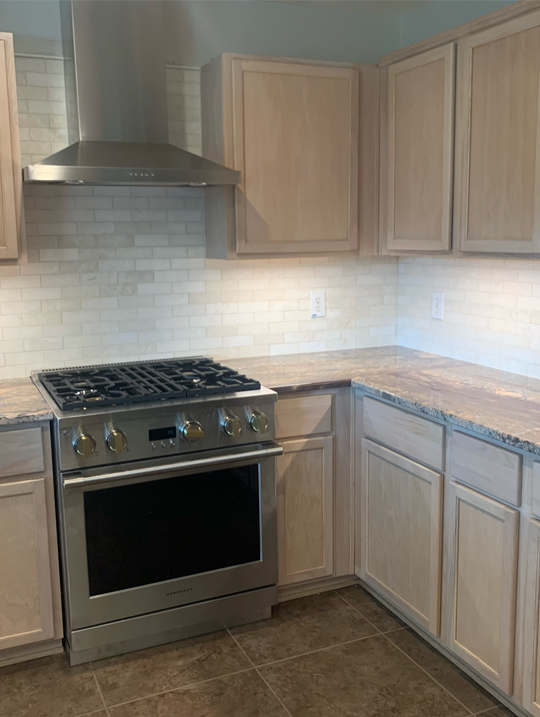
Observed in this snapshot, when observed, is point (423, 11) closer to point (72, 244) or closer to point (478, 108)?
point (478, 108)

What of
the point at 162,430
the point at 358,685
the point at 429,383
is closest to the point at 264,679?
the point at 358,685

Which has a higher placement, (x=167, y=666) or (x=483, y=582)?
(x=483, y=582)

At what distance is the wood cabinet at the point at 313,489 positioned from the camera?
2.76 metres

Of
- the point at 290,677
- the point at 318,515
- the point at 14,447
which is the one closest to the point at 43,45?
the point at 14,447

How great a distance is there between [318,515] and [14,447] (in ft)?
4.01

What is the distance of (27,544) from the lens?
2.41 metres

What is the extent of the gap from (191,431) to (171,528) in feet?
1.24

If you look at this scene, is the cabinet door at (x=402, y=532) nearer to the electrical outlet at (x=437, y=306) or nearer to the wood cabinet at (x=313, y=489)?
the wood cabinet at (x=313, y=489)

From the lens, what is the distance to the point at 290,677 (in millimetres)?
2406

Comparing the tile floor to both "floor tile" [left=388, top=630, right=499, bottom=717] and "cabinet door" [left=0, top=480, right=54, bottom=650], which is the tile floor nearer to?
"floor tile" [left=388, top=630, right=499, bottom=717]

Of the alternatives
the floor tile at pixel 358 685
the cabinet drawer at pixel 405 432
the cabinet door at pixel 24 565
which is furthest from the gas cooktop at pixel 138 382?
the floor tile at pixel 358 685

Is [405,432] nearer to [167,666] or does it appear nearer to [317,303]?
[317,303]

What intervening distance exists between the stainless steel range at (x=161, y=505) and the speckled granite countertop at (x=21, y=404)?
5 cm

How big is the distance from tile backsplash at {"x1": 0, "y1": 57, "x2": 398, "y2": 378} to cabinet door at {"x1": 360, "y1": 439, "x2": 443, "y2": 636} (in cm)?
88
